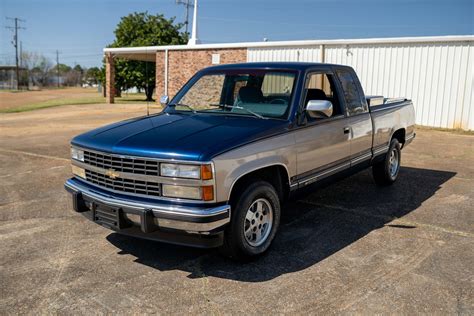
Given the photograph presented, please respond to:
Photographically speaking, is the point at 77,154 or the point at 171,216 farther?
the point at 77,154

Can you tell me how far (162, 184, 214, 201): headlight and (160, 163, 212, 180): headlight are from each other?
0.09 m

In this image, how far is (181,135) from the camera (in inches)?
160

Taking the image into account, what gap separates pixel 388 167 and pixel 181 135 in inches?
169

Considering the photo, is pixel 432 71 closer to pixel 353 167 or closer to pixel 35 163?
pixel 353 167

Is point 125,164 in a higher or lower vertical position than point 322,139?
lower

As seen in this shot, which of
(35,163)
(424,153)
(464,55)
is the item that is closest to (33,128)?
(35,163)

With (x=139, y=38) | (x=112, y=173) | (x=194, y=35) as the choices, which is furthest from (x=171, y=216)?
(x=139, y=38)

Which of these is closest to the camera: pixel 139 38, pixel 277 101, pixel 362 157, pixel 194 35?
pixel 277 101

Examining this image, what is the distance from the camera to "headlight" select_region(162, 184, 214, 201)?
368 cm

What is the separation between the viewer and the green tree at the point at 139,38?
3372cm

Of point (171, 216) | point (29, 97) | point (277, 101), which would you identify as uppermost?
point (277, 101)

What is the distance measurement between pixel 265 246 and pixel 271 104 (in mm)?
1553

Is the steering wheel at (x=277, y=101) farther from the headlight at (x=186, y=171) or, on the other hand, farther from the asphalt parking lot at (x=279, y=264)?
the headlight at (x=186, y=171)

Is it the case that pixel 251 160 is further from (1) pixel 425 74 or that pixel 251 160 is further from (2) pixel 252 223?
(1) pixel 425 74
